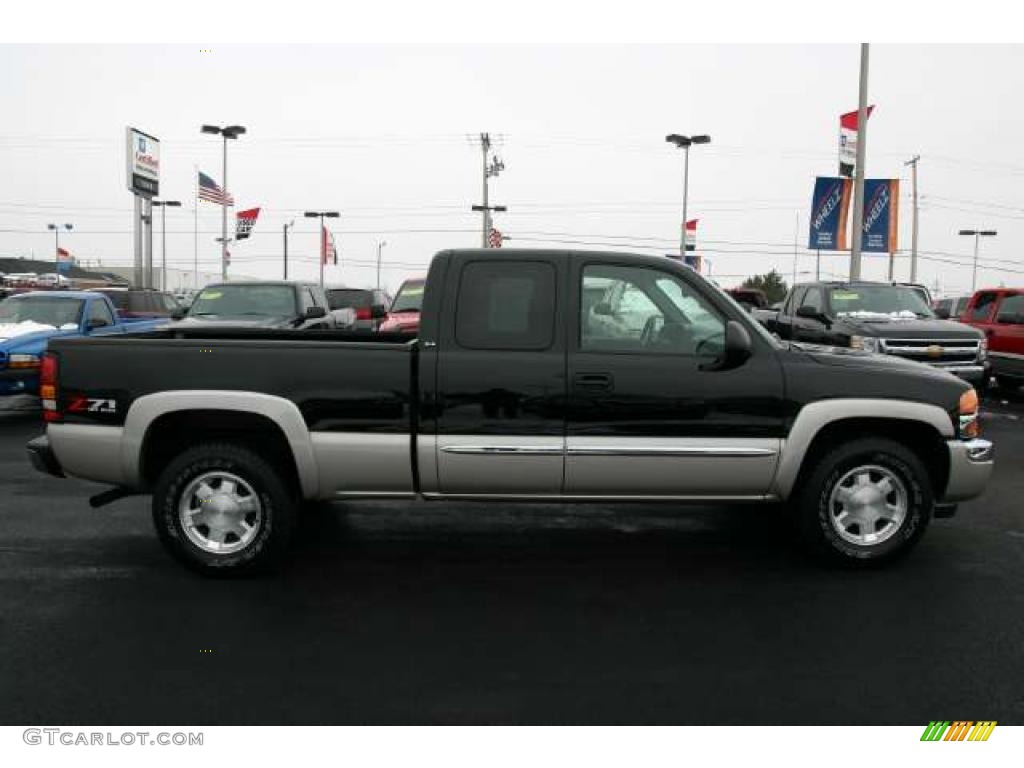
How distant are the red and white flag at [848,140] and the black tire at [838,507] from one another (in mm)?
20908

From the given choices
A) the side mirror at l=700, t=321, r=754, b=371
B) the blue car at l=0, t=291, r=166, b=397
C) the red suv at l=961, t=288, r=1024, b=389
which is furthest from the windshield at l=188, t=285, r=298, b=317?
the red suv at l=961, t=288, r=1024, b=389

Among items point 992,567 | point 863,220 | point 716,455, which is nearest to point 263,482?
point 716,455

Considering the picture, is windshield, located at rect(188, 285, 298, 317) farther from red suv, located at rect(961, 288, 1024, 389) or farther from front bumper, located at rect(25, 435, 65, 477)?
red suv, located at rect(961, 288, 1024, 389)

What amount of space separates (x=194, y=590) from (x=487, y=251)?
2.53m

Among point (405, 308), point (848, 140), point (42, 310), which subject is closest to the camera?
point (42, 310)

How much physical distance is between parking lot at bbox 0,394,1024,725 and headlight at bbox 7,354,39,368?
5230mm

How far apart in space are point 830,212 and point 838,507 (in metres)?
21.8

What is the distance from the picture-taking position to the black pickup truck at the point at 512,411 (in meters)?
4.91

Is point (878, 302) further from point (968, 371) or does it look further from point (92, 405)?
point (92, 405)

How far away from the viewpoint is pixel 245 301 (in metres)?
13.3

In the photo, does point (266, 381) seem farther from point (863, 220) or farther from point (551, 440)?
point (863, 220)

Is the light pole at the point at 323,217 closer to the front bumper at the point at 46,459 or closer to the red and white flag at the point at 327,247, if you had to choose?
the red and white flag at the point at 327,247

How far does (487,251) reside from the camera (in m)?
5.16

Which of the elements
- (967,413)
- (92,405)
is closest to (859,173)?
(967,413)
